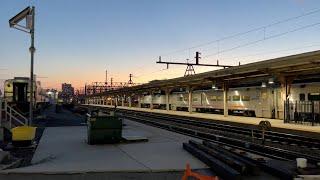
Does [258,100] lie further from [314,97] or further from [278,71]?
[314,97]

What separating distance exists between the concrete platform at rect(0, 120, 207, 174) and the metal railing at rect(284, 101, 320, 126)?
16032 mm

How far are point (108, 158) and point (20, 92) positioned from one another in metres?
31.6

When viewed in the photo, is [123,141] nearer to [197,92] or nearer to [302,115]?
[302,115]

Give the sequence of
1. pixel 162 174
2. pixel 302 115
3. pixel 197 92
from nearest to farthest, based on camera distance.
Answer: pixel 162 174, pixel 302 115, pixel 197 92

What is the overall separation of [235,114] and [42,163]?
121 ft

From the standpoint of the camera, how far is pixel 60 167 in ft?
39.3

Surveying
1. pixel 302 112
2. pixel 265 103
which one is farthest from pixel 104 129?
pixel 265 103

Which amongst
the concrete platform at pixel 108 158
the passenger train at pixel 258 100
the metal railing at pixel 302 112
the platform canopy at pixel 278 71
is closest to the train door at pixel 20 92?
the platform canopy at pixel 278 71

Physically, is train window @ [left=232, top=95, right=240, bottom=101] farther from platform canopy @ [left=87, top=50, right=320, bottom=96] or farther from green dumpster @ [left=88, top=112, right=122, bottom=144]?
green dumpster @ [left=88, top=112, right=122, bottom=144]

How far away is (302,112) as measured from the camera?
32.7 m

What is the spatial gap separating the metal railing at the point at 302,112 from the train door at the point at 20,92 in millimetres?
23930

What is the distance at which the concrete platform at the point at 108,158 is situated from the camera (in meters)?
11.5

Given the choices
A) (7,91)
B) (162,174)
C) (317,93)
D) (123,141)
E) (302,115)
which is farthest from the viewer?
(7,91)

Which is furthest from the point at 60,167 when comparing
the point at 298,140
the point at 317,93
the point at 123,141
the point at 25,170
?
the point at 317,93
